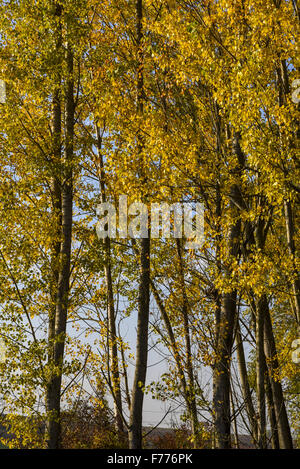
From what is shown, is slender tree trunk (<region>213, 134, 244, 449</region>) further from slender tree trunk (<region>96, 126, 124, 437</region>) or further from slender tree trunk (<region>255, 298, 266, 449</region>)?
slender tree trunk (<region>96, 126, 124, 437</region>)

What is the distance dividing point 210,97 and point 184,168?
1.83 meters

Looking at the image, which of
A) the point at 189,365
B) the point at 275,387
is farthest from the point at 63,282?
the point at 275,387

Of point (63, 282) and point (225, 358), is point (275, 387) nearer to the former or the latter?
point (225, 358)

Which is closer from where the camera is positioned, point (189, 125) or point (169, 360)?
point (169, 360)

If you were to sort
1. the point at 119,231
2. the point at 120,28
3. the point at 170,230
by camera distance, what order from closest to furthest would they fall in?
the point at 170,230 → the point at 119,231 → the point at 120,28

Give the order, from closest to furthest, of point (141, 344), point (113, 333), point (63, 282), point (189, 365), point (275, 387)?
point (141, 344) → point (63, 282) → point (189, 365) → point (113, 333) → point (275, 387)

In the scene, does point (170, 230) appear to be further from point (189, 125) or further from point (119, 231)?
point (189, 125)

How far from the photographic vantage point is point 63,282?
26.9 ft

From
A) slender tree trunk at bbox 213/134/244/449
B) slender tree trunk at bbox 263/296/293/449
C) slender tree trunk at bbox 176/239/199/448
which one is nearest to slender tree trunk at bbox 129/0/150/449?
slender tree trunk at bbox 176/239/199/448

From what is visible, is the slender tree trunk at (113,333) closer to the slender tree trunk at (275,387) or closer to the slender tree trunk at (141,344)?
the slender tree trunk at (141,344)

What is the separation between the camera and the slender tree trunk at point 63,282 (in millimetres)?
7539

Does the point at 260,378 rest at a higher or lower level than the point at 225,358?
lower
